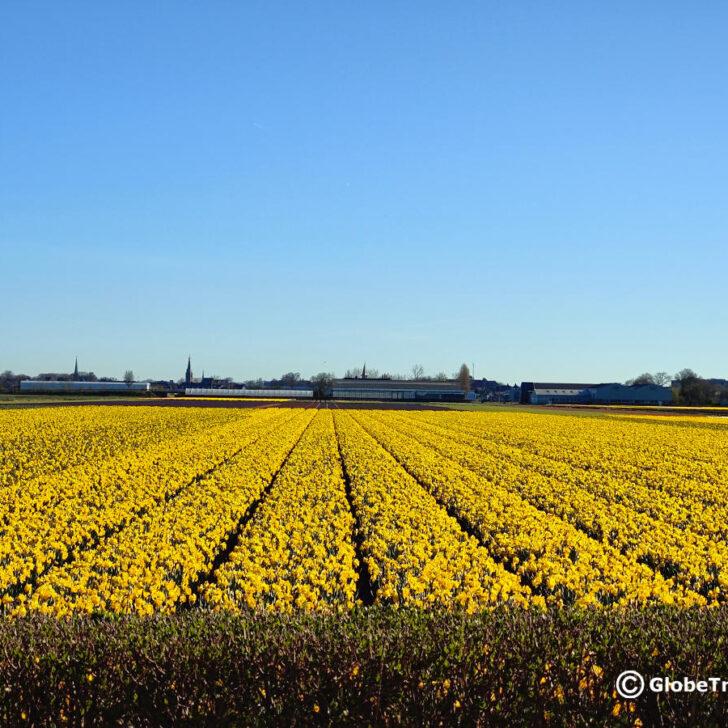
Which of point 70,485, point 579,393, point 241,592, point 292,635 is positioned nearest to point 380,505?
point 241,592

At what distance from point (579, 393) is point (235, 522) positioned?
157559 millimetres

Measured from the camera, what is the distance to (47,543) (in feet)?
34.7

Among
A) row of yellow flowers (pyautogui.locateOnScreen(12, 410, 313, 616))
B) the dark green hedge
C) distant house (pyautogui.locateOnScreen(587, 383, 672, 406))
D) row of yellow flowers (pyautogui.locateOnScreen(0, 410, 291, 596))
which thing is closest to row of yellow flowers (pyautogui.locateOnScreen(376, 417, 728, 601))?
the dark green hedge

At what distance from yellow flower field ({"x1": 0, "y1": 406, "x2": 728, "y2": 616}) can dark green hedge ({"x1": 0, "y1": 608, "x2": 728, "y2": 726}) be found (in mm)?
2365

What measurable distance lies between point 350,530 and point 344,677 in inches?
287

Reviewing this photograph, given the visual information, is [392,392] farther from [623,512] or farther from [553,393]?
[623,512]

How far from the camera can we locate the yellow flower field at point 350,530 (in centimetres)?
841

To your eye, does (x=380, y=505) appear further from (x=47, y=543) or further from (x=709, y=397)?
(x=709, y=397)

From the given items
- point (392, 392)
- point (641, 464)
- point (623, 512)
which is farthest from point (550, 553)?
point (392, 392)

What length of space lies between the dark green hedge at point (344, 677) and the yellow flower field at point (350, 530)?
2365 millimetres

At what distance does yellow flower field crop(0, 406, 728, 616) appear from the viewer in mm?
8406

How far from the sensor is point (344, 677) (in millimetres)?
4637

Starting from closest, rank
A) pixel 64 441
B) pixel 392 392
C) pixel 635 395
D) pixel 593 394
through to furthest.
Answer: pixel 64 441, pixel 635 395, pixel 392 392, pixel 593 394

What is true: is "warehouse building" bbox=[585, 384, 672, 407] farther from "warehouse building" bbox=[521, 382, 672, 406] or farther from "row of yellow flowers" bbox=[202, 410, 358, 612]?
"row of yellow flowers" bbox=[202, 410, 358, 612]
